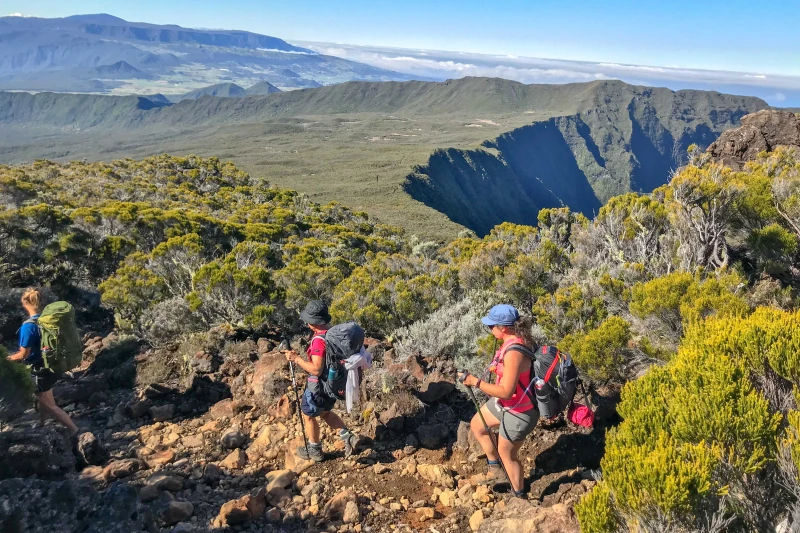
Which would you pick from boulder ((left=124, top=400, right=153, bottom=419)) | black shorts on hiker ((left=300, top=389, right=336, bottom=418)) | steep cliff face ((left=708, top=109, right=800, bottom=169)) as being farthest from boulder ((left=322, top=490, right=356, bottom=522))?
steep cliff face ((left=708, top=109, right=800, bottom=169))

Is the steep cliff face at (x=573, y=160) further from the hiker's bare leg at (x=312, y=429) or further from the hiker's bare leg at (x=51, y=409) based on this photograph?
the hiker's bare leg at (x=312, y=429)

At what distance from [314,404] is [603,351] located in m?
2.83

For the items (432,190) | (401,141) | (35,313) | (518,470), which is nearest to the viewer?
(518,470)

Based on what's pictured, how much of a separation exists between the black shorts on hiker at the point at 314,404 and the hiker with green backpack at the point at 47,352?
2494 mm

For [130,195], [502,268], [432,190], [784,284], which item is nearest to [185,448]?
[502,268]

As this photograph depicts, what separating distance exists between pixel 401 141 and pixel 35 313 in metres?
122

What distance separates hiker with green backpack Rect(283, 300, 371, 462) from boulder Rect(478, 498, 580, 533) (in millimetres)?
1512

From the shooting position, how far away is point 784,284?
6.44m

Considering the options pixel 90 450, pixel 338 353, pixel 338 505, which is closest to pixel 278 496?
pixel 338 505

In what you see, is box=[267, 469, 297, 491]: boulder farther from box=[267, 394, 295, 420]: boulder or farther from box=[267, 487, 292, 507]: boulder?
box=[267, 394, 295, 420]: boulder

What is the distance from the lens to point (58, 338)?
4.86 meters

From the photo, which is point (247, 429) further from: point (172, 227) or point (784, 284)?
point (172, 227)

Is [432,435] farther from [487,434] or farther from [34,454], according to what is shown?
[34,454]

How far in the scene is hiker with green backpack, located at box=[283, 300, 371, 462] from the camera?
4035 mm
